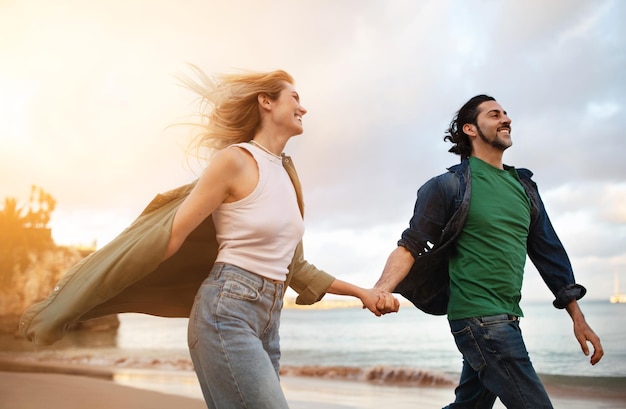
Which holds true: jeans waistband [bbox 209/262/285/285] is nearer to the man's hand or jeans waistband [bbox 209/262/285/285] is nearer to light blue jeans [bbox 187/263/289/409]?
light blue jeans [bbox 187/263/289/409]

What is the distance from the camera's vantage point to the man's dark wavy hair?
3.76 meters

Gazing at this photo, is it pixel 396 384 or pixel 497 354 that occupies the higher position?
Result: pixel 497 354

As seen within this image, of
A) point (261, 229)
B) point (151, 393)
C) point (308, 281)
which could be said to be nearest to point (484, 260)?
point (308, 281)

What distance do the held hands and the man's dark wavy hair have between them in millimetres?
1058

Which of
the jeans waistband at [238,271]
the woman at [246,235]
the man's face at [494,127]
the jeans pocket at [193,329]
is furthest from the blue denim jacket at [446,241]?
the jeans pocket at [193,329]

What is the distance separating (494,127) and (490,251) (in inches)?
30.0

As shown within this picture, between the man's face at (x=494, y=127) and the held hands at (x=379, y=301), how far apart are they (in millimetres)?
1057

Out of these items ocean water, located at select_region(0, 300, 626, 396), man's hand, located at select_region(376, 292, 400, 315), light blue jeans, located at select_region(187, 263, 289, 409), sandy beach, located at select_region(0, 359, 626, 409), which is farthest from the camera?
ocean water, located at select_region(0, 300, 626, 396)

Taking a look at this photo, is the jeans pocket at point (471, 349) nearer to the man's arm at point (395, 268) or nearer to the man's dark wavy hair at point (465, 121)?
the man's arm at point (395, 268)

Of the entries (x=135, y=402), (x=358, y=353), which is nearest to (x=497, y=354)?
(x=135, y=402)

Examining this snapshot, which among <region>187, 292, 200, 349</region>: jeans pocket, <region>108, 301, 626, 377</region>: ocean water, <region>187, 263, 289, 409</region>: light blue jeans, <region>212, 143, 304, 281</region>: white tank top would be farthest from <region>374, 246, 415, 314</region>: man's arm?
<region>108, 301, 626, 377</region>: ocean water

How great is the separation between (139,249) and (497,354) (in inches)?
66.2

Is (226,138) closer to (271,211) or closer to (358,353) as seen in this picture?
(271,211)

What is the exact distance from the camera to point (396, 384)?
14.8 metres
